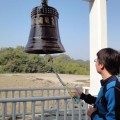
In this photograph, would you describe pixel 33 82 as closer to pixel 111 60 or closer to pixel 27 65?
pixel 27 65

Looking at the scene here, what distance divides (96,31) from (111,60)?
252 cm

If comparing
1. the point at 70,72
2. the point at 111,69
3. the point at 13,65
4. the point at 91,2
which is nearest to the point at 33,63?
the point at 13,65

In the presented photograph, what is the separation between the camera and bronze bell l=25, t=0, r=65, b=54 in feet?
13.4

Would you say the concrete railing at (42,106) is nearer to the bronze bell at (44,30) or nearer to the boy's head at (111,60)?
the bronze bell at (44,30)

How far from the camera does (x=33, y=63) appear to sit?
36719mm

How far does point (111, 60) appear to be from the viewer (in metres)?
2.37

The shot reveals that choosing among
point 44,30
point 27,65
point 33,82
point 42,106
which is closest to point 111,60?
point 42,106


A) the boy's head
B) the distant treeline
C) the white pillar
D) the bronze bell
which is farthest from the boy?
the distant treeline

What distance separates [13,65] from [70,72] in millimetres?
7311

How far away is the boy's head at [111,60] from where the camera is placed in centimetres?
237

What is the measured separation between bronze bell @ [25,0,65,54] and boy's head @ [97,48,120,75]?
1.69 metres

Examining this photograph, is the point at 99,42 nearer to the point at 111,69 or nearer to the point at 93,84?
the point at 93,84

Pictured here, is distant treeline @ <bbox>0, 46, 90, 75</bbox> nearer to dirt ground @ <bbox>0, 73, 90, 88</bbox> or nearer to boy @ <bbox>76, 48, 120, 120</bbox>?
dirt ground @ <bbox>0, 73, 90, 88</bbox>

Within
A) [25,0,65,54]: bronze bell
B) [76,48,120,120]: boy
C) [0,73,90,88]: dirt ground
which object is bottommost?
[0,73,90,88]: dirt ground
